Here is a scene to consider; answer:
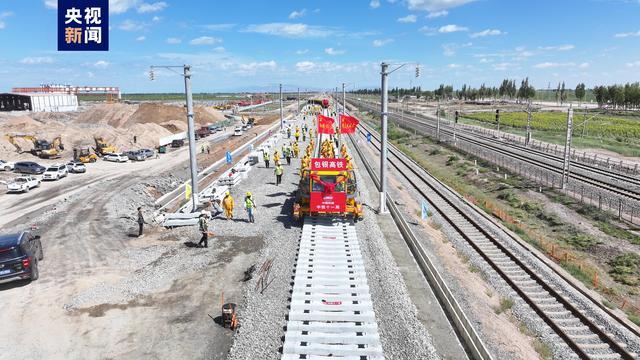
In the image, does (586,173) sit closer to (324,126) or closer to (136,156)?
(324,126)

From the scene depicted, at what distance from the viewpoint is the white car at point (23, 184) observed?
111ft

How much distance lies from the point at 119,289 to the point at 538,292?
49.6ft

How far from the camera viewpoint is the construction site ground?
1140 cm

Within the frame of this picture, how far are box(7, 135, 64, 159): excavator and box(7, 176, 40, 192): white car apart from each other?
17.1 m

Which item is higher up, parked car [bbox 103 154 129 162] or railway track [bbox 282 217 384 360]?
parked car [bbox 103 154 129 162]

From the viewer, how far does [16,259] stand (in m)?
14.6

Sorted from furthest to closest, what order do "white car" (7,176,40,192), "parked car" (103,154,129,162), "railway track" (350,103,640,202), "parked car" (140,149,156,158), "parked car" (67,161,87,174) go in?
"parked car" (140,149,156,158) < "parked car" (103,154,129,162) < "parked car" (67,161,87,174) < "white car" (7,176,40,192) < "railway track" (350,103,640,202)

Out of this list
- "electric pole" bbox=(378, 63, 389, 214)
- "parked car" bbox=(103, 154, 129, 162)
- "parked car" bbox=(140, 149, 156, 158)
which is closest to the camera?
"electric pole" bbox=(378, 63, 389, 214)

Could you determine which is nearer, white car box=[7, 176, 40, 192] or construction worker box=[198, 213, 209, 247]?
construction worker box=[198, 213, 209, 247]

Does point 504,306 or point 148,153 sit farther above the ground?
point 148,153

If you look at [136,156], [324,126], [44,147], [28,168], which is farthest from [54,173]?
[324,126]

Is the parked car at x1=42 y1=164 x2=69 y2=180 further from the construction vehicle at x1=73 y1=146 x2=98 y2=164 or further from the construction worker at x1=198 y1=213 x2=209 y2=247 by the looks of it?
the construction worker at x1=198 y1=213 x2=209 y2=247

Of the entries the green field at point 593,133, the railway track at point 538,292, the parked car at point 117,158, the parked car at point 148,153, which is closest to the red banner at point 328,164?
the railway track at point 538,292

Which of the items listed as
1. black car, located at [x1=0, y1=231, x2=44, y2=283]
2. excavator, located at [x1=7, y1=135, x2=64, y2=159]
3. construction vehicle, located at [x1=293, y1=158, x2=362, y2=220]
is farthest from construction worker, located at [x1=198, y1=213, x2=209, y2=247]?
excavator, located at [x1=7, y1=135, x2=64, y2=159]
